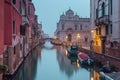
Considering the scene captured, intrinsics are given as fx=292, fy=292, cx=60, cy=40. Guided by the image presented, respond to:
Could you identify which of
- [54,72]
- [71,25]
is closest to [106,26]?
[54,72]

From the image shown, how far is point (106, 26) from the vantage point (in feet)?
123

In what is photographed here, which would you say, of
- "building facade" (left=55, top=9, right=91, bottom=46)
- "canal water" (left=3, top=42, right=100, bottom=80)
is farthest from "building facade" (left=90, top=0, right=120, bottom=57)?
"building facade" (left=55, top=9, right=91, bottom=46)

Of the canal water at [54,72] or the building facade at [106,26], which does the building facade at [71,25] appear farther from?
the canal water at [54,72]

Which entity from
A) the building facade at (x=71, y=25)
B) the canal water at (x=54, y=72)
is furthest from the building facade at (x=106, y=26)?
the building facade at (x=71, y=25)

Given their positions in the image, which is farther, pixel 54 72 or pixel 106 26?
pixel 106 26

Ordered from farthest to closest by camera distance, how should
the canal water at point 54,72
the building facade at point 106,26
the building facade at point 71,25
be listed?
the building facade at point 71,25 → the building facade at point 106,26 → the canal water at point 54,72

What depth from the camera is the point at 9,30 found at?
19.9 meters

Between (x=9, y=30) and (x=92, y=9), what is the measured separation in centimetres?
2900

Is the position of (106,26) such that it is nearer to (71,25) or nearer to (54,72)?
(54,72)

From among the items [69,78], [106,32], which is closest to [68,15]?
[106,32]

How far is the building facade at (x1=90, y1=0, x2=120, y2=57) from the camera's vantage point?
32594 millimetres

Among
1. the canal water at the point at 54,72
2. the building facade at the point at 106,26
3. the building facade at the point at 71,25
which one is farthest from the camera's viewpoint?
the building facade at the point at 71,25

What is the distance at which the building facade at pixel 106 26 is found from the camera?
32.6m

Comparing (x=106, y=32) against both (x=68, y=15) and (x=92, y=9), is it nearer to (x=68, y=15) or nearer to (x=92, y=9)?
(x=92, y=9)
